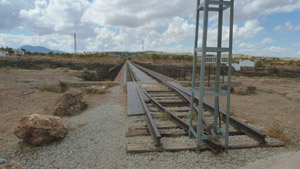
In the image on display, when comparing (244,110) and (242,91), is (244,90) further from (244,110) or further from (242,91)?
(244,110)

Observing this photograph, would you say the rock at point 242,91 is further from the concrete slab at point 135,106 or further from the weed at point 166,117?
the weed at point 166,117

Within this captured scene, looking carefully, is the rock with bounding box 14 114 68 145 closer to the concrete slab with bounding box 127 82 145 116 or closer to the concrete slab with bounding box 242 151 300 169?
the concrete slab with bounding box 127 82 145 116

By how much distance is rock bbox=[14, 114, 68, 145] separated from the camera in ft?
14.7

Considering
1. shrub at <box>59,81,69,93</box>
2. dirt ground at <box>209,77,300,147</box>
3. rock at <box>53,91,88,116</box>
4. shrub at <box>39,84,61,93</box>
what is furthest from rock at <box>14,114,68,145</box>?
shrub at <box>59,81,69,93</box>

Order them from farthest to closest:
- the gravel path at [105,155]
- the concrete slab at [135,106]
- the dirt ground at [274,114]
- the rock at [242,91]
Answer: the rock at [242,91] → the concrete slab at [135,106] → the dirt ground at [274,114] → the gravel path at [105,155]

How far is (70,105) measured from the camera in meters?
7.08

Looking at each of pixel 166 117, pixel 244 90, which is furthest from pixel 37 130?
pixel 244 90

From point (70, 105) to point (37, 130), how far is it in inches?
103

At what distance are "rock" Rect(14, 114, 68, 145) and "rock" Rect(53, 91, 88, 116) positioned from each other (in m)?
2.14

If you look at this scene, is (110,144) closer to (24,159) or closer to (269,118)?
(24,159)

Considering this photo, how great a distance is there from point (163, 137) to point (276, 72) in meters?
46.7

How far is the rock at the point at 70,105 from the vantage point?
6.85 m

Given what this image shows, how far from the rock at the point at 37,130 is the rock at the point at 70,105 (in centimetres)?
214

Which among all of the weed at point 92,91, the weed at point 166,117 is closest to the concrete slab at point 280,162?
the weed at point 166,117
